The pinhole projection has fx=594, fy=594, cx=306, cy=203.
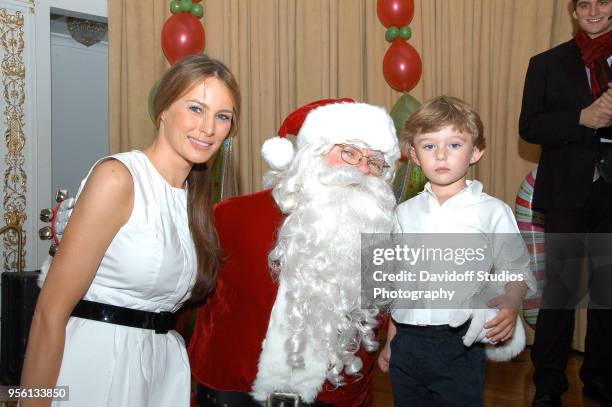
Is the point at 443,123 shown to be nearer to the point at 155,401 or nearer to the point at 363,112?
the point at 363,112

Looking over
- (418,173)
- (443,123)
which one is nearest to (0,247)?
(418,173)

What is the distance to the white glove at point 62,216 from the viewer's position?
1.85 m

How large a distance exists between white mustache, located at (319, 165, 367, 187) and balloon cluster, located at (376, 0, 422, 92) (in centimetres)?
252

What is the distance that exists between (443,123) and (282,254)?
67cm

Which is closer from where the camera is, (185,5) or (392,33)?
(185,5)

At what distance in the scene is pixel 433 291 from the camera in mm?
1951

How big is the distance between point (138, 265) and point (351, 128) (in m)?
0.85

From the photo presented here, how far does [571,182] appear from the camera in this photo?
111 inches

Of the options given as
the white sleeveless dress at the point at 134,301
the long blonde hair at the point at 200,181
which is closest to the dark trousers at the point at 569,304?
the long blonde hair at the point at 200,181

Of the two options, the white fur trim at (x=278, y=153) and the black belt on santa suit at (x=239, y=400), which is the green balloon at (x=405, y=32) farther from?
the black belt on santa suit at (x=239, y=400)

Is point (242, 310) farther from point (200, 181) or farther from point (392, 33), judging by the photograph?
point (392, 33)

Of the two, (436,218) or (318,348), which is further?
(436,218)

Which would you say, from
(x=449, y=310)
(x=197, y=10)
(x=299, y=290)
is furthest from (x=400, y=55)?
(x=299, y=290)

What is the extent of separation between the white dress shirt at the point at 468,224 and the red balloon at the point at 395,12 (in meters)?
2.58
